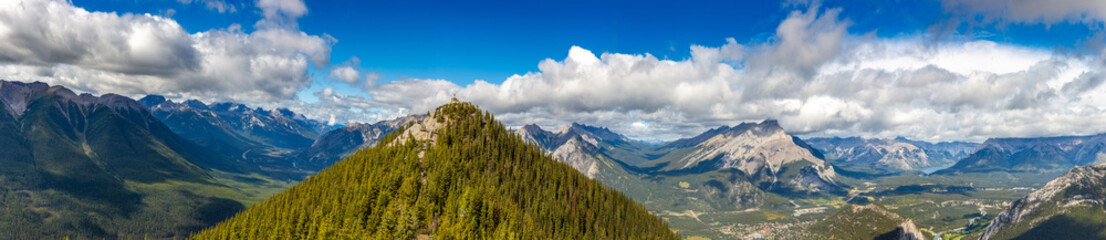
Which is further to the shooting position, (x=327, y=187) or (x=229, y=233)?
(x=327, y=187)

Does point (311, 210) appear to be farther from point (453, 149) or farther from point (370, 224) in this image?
point (453, 149)

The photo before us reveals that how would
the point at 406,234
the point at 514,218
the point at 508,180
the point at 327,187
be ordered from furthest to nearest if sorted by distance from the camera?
the point at 508,180
the point at 327,187
the point at 514,218
the point at 406,234

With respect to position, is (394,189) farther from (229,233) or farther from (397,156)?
(229,233)

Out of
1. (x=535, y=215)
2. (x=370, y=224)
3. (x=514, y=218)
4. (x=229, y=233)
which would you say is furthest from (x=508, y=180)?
(x=229, y=233)

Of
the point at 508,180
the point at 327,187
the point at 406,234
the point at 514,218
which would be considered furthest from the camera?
the point at 508,180

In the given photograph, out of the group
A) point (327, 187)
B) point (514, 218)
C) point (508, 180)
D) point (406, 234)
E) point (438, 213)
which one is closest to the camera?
point (406, 234)

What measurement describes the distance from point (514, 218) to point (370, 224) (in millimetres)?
48488

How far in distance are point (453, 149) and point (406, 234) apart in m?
60.6

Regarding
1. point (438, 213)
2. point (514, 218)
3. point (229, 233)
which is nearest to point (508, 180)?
point (514, 218)

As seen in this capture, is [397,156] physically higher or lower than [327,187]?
higher

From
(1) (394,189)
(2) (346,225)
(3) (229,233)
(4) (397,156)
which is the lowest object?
(3) (229,233)

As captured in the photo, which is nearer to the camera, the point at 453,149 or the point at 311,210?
the point at 311,210

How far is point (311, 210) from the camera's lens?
156m

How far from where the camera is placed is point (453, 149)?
612ft
